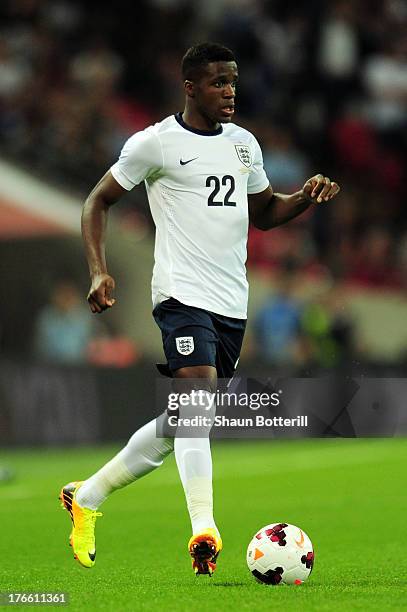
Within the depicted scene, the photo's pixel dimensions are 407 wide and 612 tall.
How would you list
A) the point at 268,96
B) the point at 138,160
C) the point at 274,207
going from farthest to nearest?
the point at 268,96 < the point at 274,207 < the point at 138,160

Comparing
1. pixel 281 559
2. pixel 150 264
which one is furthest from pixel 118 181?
pixel 150 264

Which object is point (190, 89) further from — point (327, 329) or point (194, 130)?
point (327, 329)

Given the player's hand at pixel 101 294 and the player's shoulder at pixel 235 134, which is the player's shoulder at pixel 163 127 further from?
the player's hand at pixel 101 294

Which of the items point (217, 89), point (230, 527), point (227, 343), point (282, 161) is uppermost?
point (282, 161)

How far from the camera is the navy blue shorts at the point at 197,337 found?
614 cm

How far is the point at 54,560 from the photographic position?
704 cm

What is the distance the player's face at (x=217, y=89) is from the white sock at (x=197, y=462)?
1286 mm

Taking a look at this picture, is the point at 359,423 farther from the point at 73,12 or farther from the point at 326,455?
the point at 73,12

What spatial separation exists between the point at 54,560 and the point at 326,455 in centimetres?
616

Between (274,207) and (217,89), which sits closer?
(217,89)

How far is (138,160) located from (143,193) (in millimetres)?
9891

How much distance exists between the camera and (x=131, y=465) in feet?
21.2

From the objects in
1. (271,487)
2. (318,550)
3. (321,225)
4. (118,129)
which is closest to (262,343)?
(321,225)

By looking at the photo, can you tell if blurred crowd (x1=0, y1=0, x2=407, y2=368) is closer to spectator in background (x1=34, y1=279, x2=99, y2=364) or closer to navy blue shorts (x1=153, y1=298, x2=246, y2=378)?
spectator in background (x1=34, y1=279, x2=99, y2=364)
